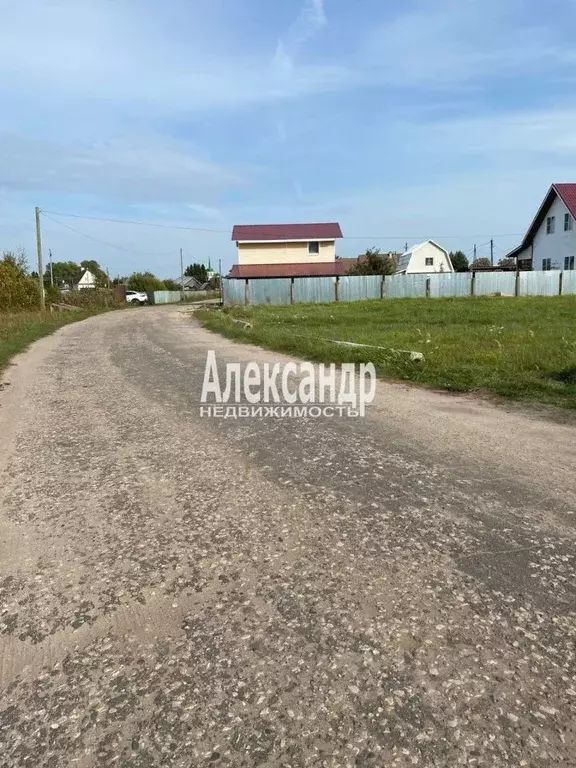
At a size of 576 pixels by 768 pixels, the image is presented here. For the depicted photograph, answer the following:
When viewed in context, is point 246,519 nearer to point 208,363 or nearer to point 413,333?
point 208,363

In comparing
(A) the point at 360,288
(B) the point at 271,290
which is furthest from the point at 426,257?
(B) the point at 271,290

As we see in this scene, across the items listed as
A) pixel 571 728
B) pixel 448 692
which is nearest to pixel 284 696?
pixel 448 692

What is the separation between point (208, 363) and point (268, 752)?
877 centimetres

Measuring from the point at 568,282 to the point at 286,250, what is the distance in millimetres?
18656

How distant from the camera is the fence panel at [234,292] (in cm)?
3162

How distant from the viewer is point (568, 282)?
3192 cm

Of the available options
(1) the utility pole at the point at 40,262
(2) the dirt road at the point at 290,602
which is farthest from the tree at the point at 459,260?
(2) the dirt road at the point at 290,602

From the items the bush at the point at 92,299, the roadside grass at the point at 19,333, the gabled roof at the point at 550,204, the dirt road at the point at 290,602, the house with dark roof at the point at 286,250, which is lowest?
the dirt road at the point at 290,602

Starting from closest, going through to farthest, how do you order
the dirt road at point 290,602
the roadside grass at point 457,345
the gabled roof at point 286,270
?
the dirt road at point 290,602, the roadside grass at point 457,345, the gabled roof at point 286,270

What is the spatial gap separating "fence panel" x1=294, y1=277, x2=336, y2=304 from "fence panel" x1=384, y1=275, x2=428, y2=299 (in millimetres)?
3186

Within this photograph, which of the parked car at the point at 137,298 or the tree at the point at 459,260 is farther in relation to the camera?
the tree at the point at 459,260

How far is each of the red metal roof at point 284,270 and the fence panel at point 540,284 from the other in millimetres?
12955

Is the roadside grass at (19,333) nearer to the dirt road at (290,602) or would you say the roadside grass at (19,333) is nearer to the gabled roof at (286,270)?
the dirt road at (290,602)

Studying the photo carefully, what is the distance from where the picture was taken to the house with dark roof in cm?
3972
